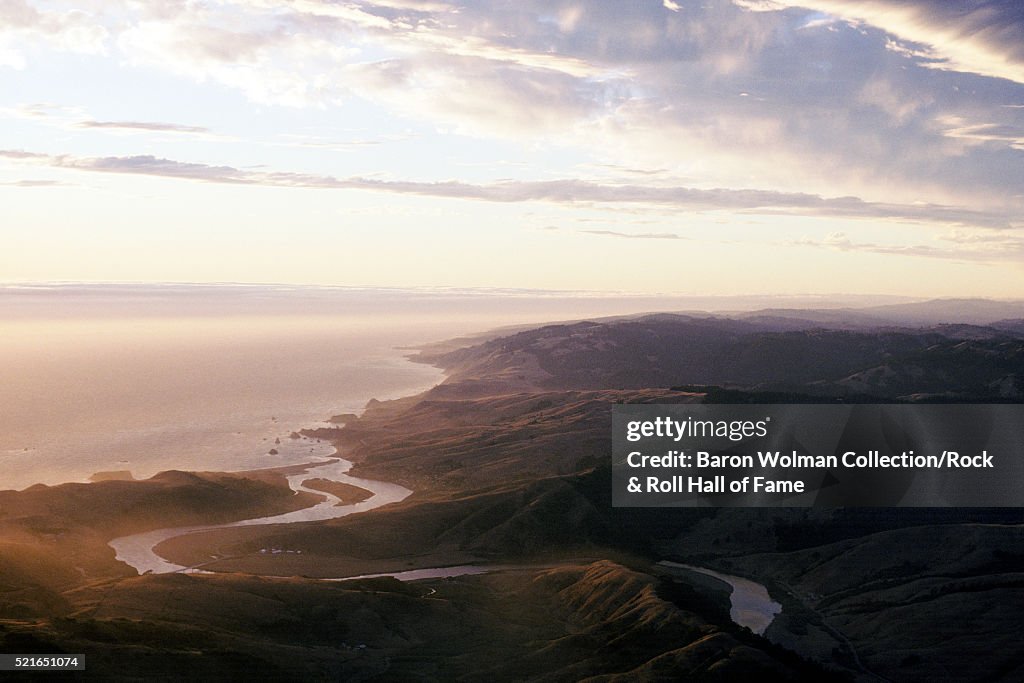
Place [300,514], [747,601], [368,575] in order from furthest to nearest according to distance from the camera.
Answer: [300,514] < [368,575] < [747,601]

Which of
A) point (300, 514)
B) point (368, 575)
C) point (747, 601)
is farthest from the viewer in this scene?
point (300, 514)

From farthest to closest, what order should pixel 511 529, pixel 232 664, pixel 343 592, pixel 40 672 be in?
pixel 511 529 → pixel 343 592 → pixel 232 664 → pixel 40 672

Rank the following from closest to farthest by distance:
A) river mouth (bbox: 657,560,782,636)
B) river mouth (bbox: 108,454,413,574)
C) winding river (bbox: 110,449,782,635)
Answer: river mouth (bbox: 657,560,782,636)
winding river (bbox: 110,449,782,635)
river mouth (bbox: 108,454,413,574)

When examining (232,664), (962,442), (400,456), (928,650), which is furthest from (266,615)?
(962,442)

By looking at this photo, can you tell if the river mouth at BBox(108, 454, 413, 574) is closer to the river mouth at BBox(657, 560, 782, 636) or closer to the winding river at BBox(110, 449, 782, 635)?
the winding river at BBox(110, 449, 782, 635)

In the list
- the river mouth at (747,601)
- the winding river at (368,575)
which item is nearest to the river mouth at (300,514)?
the winding river at (368,575)

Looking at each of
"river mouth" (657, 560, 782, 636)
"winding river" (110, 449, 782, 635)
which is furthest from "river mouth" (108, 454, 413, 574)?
"river mouth" (657, 560, 782, 636)

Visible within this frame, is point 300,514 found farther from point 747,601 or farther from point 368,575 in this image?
point 747,601

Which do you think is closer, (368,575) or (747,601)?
(747,601)

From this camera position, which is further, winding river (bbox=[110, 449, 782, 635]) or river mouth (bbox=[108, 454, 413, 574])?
river mouth (bbox=[108, 454, 413, 574])

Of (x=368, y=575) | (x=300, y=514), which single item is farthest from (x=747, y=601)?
(x=300, y=514)

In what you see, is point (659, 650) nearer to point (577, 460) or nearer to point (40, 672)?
point (40, 672)
